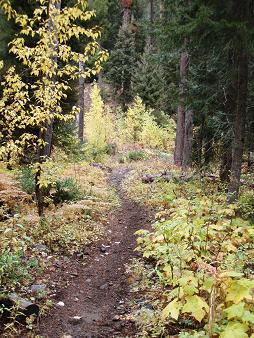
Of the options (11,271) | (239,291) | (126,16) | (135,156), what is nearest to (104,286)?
(11,271)

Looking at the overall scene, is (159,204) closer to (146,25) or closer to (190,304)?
(146,25)

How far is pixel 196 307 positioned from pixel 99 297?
230 cm

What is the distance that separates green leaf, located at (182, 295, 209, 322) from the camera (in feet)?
14.0

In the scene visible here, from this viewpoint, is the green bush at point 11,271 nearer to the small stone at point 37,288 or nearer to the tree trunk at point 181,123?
the small stone at point 37,288

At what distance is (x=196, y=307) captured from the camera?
4.35m

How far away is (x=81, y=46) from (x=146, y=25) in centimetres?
652

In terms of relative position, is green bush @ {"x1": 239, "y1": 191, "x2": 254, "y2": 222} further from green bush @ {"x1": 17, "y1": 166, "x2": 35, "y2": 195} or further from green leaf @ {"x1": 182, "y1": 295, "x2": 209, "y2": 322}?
green bush @ {"x1": 17, "y1": 166, "x2": 35, "y2": 195}

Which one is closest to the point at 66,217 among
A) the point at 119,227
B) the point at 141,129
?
the point at 119,227

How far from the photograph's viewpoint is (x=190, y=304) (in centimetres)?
440

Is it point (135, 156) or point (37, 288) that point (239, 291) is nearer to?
point (37, 288)

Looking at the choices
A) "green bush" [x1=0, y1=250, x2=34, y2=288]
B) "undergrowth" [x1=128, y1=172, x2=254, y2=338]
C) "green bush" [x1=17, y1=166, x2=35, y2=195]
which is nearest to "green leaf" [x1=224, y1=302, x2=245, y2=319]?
"undergrowth" [x1=128, y1=172, x2=254, y2=338]

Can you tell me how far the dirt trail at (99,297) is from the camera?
16.6 ft

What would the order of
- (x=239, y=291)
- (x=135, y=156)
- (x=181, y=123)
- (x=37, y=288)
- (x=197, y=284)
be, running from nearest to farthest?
(x=239, y=291) < (x=197, y=284) < (x=37, y=288) < (x=181, y=123) < (x=135, y=156)

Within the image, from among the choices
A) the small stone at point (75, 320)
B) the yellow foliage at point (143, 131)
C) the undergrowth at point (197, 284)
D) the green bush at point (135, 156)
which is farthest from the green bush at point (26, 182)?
the yellow foliage at point (143, 131)
